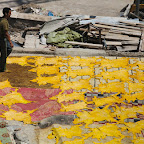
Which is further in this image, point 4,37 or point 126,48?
point 126,48

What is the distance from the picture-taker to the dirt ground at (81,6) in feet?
56.0

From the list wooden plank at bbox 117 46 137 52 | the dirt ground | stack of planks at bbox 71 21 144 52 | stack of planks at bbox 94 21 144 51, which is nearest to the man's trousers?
stack of planks at bbox 71 21 144 52

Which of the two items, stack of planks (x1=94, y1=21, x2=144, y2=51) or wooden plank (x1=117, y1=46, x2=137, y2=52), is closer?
wooden plank (x1=117, y1=46, x2=137, y2=52)

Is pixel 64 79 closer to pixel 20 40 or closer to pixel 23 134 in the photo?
pixel 23 134

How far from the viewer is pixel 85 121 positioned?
22.7ft

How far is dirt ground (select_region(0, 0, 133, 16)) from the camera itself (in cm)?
1708

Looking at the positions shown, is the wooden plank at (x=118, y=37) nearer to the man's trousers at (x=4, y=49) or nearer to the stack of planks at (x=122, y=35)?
the stack of planks at (x=122, y=35)

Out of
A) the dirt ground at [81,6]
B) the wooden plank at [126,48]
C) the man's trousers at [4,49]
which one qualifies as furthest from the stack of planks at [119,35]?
the dirt ground at [81,6]

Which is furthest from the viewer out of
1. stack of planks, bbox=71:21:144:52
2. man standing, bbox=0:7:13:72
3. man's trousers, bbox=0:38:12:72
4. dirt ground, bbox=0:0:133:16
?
dirt ground, bbox=0:0:133:16

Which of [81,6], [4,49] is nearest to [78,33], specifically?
[4,49]

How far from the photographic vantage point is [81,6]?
58.7 feet

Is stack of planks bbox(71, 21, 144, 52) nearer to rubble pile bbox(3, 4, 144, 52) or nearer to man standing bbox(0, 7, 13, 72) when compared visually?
rubble pile bbox(3, 4, 144, 52)

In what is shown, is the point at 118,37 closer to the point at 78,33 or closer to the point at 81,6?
the point at 78,33

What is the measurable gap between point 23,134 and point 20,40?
23.5ft
